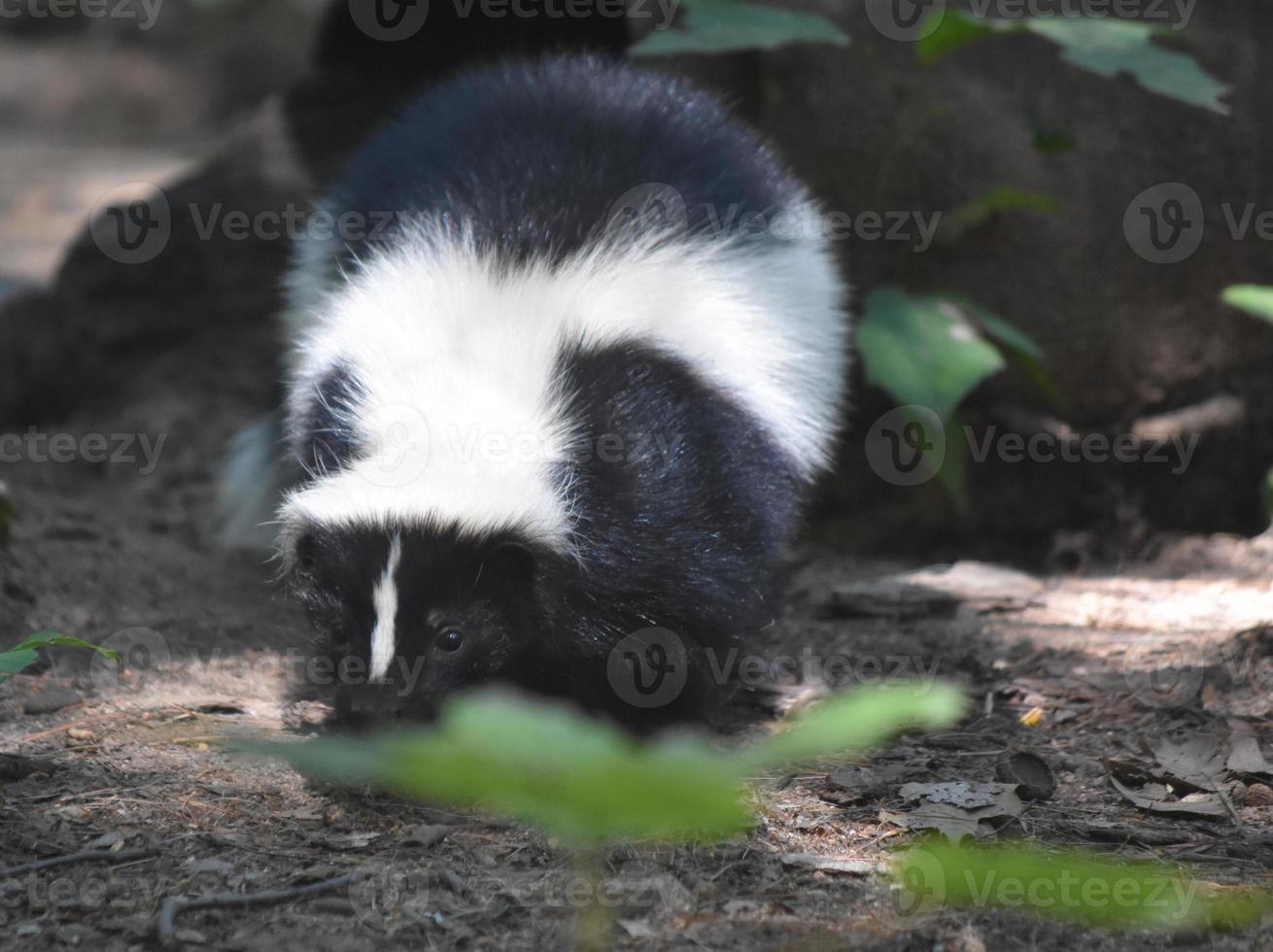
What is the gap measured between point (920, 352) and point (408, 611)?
8.52ft

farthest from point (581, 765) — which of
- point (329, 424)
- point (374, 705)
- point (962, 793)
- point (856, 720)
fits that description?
point (329, 424)

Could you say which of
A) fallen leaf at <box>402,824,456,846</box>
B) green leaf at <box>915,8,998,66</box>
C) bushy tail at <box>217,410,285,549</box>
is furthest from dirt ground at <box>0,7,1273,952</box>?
green leaf at <box>915,8,998,66</box>

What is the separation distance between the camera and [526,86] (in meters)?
5.13

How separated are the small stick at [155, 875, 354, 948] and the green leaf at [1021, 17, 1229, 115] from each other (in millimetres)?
3939

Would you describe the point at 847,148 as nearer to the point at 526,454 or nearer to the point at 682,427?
the point at 682,427

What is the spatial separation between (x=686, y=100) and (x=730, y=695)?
2.25m

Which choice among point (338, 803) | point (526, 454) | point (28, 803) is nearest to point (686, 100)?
point (526, 454)

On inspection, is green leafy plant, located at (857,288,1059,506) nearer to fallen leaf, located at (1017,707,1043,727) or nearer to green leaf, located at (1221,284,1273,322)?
green leaf, located at (1221,284,1273,322)

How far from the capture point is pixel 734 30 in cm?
512

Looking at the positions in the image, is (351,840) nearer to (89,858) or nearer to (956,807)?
(89,858)

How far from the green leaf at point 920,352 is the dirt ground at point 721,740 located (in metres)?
0.77

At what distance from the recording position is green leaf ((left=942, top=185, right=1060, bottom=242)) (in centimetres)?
555

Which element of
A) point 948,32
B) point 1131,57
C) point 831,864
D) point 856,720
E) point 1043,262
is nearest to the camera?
point 856,720

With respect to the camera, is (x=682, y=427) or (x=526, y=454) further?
(x=682, y=427)
